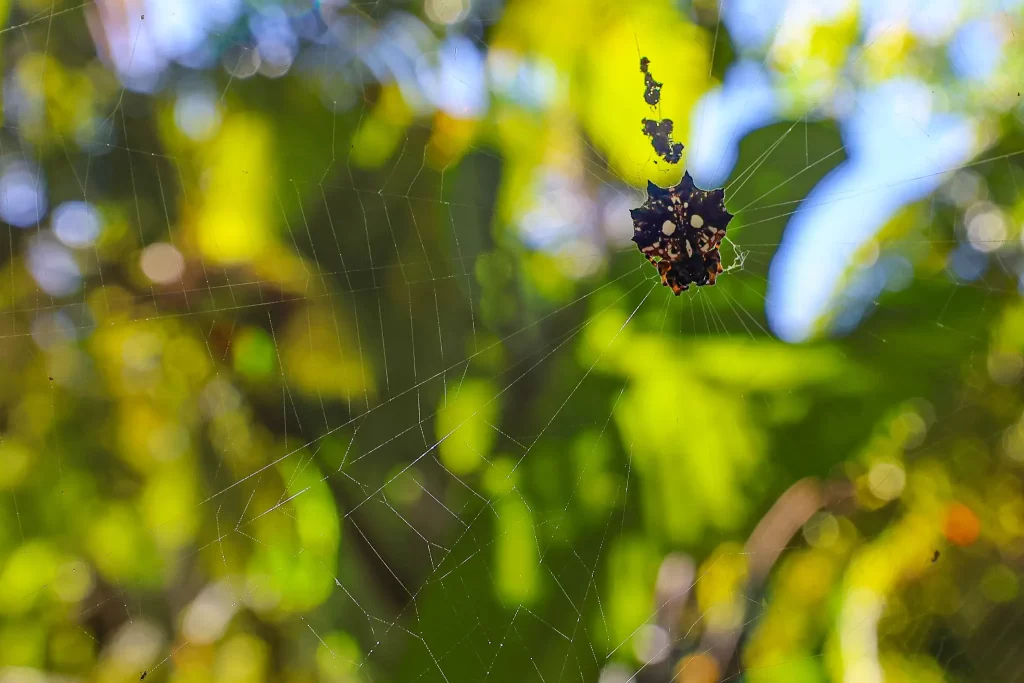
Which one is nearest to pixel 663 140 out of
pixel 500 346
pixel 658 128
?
pixel 658 128

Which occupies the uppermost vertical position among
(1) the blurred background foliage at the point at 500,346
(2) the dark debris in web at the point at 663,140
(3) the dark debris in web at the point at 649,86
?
(3) the dark debris in web at the point at 649,86

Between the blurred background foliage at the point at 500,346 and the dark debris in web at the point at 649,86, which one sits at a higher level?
the dark debris in web at the point at 649,86

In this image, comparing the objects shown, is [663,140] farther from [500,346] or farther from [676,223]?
[500,346]

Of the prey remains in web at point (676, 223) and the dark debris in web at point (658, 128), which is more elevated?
the dark debris in web at point (658, 128)

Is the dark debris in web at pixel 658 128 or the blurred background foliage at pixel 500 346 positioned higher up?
the dark debris in web at pixel 658 128

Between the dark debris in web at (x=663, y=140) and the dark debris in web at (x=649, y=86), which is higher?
the dark debris in web at (x=649, y=86)
